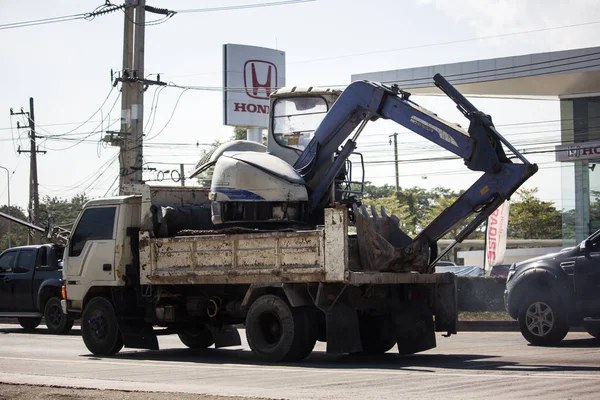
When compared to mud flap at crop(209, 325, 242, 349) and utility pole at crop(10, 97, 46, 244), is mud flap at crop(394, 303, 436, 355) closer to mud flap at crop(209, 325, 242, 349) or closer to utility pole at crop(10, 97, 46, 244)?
mud flap at crop(209, 325, 242, 349)

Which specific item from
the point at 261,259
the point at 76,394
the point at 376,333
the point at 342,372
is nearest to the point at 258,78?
the point at 376,333

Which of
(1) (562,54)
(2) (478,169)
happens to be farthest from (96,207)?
(1) (562,54)

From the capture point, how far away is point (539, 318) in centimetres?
1518

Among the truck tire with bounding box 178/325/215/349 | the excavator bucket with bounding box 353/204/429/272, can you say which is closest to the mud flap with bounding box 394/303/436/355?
the excavator bucket with bounding box 353/204/429/272

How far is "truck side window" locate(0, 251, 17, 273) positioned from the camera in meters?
23.7

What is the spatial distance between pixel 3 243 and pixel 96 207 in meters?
76.1

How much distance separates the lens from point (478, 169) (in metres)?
13.3

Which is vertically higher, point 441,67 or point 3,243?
point 441,67

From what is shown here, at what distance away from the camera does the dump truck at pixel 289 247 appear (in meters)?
13.0

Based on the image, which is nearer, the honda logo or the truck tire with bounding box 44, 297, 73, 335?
the truck tire with bounding box 44, 297, 73, 335

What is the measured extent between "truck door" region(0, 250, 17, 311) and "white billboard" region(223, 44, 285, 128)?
54.1 feet

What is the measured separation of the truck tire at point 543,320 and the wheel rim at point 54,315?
1176cm

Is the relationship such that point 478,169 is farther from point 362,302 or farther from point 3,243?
point 3,243

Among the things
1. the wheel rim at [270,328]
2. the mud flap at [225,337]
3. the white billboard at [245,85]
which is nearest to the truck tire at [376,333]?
the wheel rim at [270,328]
